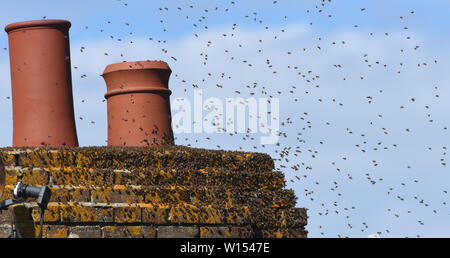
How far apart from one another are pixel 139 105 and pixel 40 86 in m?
1.59

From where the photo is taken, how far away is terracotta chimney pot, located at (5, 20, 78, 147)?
12.6 m

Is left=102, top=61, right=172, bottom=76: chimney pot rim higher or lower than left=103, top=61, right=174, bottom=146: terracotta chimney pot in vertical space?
higher

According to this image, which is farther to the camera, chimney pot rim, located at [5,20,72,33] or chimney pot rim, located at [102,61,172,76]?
chimney pot rim, located at [102,61,172,76]

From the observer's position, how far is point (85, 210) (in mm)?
11180

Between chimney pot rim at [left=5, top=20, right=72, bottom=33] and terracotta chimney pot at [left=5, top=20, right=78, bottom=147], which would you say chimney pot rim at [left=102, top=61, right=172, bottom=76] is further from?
chimney pot rim at [left=5, top=20, right=72, bottom=33]

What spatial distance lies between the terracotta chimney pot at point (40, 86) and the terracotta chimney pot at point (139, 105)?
0.83 m

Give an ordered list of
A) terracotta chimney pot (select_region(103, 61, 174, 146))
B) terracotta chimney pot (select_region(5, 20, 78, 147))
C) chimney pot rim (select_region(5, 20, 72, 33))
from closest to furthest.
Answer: terracotta chimney pot (select_region(5, 20, 78, 147)), chimney pot rim (select_region(5, 20, 72, 33)), terracotta chimney pot (select_region(103, 61, 174, 146))

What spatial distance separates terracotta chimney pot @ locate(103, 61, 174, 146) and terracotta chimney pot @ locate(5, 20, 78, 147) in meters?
0.83

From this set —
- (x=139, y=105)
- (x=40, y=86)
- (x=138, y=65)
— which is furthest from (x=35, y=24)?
(x=139, y=105)

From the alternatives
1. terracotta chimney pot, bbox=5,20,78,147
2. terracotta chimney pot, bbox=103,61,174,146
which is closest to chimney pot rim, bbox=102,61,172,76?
terracotta chimney pot, bbox=103,61,174,146

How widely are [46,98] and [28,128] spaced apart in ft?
1.68

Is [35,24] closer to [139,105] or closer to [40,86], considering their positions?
[40,86]
